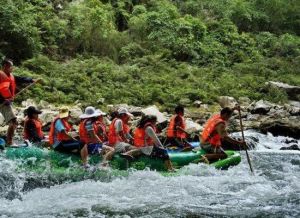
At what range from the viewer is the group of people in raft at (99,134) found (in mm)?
9586

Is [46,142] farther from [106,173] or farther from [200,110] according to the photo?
[200,110]

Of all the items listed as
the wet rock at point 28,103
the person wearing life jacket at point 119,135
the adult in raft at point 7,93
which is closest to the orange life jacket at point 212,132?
the person wearing life jacket at point 119,135

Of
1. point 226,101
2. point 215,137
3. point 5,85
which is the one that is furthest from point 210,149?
point 226,101

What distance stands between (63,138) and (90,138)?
0.52 meters

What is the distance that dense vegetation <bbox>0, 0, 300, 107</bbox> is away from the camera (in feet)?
64.5

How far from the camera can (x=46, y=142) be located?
1038 cm

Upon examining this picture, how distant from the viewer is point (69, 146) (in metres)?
9.60

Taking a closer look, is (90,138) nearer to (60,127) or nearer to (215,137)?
(60,127)

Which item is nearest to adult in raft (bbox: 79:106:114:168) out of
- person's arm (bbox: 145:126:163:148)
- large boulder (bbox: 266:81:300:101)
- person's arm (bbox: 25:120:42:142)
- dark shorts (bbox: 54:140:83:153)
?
dark shorts (bbox: 54:140:83:153)

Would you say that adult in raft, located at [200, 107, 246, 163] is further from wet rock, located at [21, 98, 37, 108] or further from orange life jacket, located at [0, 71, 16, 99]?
wet rock, located at [21, 98, 37, 108]

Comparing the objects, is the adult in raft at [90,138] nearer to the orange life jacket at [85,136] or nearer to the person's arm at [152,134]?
the orange life jacket at [85,136]

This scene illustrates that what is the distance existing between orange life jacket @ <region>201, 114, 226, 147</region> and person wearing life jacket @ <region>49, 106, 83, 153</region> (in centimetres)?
284

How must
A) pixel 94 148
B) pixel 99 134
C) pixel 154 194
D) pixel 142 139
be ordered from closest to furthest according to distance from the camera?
pixel 154 194, pixel 94 148, pixel 142 139, pixel 99 134

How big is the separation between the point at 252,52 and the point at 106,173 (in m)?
18.8
